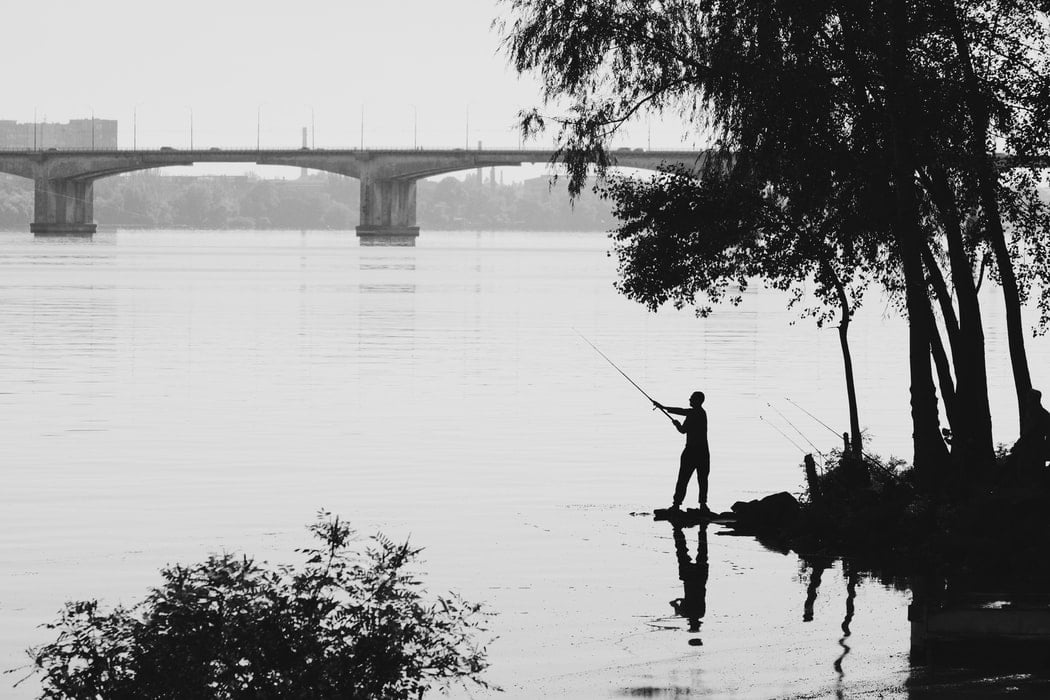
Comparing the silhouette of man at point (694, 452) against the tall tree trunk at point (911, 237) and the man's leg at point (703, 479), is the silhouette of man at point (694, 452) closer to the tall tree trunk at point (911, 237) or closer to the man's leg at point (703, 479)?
the man's leg at point (703, 479)

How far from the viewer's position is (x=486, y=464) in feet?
95.2

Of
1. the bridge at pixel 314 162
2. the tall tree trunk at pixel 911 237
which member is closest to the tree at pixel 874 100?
the tall tree trunk at pixel 911 237

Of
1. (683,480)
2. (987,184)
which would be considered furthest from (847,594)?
(987,184)

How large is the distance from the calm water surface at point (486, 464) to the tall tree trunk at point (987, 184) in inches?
169

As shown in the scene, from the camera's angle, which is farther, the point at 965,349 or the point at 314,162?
the point at 314,162

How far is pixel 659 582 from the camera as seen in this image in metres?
18.8

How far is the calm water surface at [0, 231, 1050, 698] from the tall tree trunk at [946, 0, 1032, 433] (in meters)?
4.30

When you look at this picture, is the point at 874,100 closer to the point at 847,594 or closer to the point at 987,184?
the point at 987,184

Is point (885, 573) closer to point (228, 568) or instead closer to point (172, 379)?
point (228, 568)

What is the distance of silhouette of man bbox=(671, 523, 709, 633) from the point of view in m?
17.1

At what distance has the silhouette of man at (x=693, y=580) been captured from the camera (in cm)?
1712

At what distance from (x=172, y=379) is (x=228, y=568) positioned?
114ft

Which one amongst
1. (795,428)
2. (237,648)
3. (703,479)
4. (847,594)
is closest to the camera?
(237,648)

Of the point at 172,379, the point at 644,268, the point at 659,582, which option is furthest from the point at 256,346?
the point at 659,582
